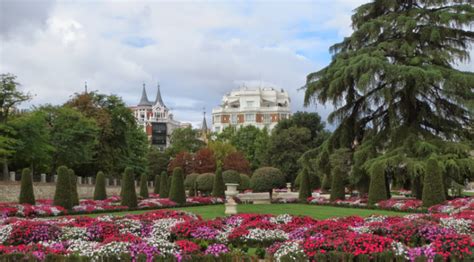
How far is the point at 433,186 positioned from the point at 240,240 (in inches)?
493

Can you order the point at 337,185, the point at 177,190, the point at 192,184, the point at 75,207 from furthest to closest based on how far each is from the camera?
the point at 192,184, the point at 177,190, the point at 337,185, the point at 75,207

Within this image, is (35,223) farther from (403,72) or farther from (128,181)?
(403,72)

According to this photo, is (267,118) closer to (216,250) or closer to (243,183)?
(243,183)

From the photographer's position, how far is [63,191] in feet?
70.4

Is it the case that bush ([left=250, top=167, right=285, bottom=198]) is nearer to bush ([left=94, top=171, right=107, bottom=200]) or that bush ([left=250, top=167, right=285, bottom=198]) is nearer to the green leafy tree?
bush ([left=94, top=171, right=107, bottom=200])

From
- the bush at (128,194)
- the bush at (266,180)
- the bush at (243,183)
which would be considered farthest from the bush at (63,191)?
the bush at (243,183)

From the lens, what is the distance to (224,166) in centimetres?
5250

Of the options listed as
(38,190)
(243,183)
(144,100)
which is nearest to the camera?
(38,190)

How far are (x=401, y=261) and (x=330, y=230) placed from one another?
6.13ft


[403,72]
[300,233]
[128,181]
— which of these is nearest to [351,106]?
[403,72]

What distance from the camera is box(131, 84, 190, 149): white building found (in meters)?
105

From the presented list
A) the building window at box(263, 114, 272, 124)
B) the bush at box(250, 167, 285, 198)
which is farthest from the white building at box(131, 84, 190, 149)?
the bush at box(250, 167, 285, 198)

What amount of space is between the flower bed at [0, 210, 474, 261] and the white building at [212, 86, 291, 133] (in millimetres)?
77865

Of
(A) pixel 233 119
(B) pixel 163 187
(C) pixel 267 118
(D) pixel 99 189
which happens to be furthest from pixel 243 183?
(A) pixel 233 119
